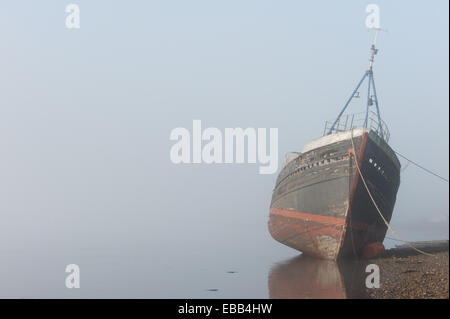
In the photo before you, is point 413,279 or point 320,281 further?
point 320,281

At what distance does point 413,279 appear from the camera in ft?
46.3

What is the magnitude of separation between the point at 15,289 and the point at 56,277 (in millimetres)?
4108

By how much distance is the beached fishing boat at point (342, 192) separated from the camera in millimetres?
20016

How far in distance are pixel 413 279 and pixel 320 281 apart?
355cm

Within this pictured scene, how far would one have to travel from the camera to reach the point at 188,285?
60.0ft

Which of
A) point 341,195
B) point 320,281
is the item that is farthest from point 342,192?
point 320,281

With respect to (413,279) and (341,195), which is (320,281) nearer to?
(413,279)

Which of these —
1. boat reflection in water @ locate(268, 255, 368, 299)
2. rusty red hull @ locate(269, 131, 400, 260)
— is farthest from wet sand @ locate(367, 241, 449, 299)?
rusty red hull @ locate(269, 131, 400, 260)

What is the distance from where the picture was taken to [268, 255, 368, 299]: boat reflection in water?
13891mm

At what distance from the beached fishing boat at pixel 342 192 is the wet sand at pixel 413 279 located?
2.48m

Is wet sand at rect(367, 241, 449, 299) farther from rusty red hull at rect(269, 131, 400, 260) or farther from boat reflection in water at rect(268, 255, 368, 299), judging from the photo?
rusty red hull at rect(269, 131, 400, 260)

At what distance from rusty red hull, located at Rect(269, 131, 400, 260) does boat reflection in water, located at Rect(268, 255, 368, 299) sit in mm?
1442
